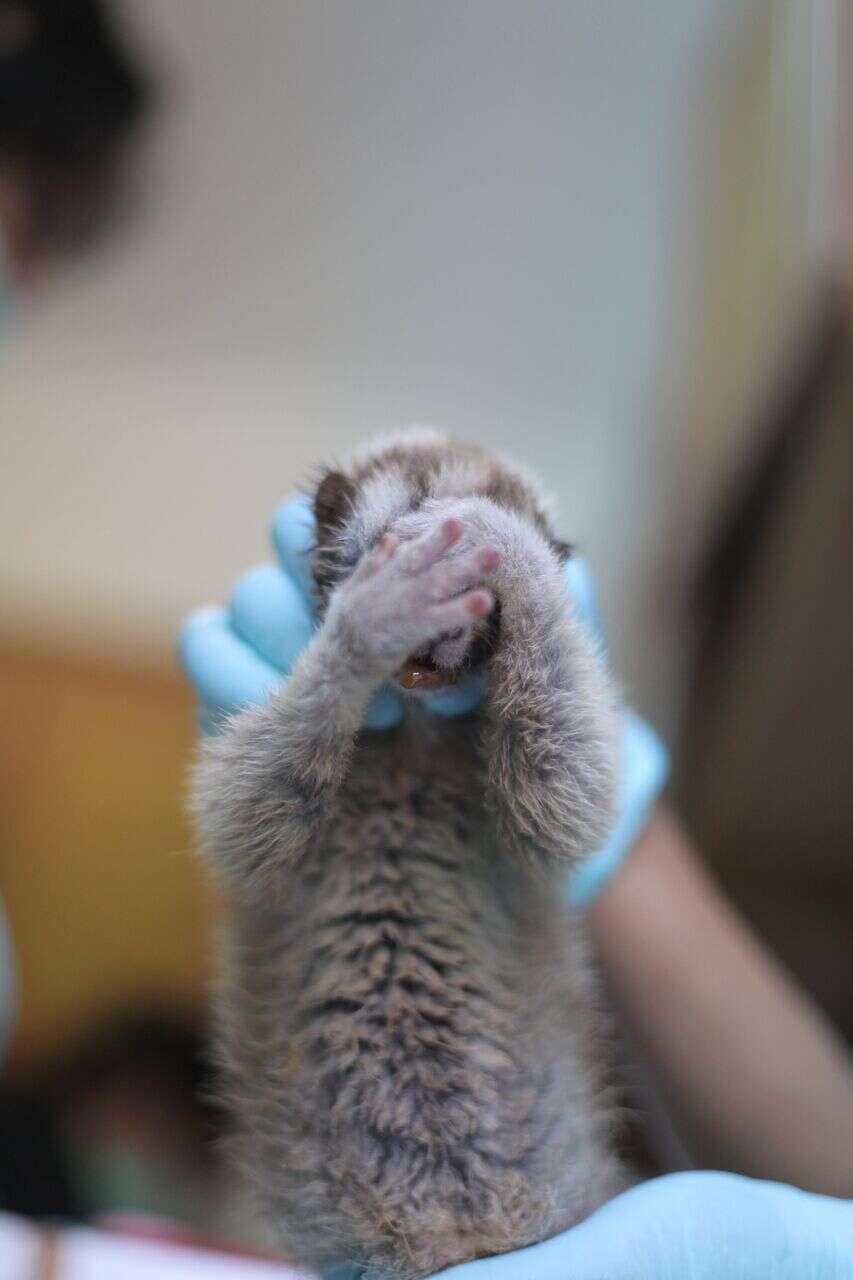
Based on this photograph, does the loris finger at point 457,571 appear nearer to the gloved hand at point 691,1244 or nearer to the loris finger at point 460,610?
the loris finger at point 460,610

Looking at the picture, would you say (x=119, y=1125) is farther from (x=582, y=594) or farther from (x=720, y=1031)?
(x=582, y=594)

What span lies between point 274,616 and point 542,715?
407 millimetres

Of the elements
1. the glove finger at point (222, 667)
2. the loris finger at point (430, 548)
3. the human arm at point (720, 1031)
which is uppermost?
the loris finger at point (430, 548)

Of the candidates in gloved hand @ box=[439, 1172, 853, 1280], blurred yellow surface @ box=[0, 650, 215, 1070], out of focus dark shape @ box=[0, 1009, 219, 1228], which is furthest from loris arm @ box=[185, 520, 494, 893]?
out of focus dark shape @ box=[0, 1009, 219, 1228]

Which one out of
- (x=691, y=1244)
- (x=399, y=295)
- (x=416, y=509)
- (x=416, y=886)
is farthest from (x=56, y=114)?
(x=691, y=1244)

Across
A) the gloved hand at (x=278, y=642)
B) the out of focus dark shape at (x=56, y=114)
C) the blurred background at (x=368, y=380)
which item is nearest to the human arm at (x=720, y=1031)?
the gloved hand at (x=278, y=642)

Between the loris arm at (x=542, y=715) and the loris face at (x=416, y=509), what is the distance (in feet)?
0.14

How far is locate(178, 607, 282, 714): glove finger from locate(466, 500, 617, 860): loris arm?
0.34 metres

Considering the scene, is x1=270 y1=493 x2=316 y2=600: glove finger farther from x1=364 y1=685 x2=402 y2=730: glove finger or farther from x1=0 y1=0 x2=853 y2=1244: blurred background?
x1=0 y1=0 x2=853 y2=1244: blurred background

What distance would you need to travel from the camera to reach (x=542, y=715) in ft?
3.05

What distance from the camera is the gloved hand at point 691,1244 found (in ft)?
2.94

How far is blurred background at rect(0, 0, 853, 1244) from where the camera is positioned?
2.00 meters

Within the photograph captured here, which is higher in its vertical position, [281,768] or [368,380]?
[368,380]

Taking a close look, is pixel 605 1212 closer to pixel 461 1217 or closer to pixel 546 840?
pixel 461 1217
